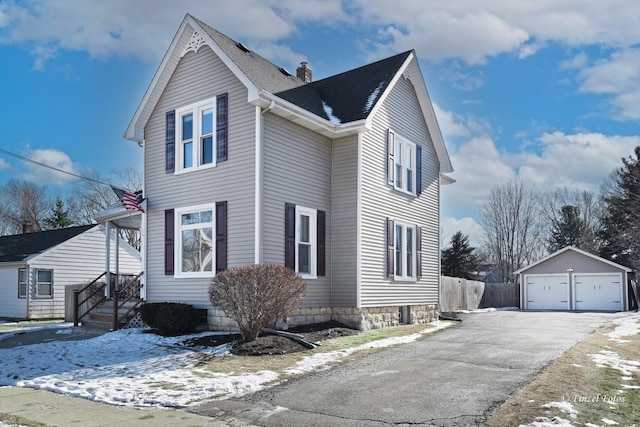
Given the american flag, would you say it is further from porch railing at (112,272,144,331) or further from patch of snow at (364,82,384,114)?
patch of snow at (364,82,384,114)

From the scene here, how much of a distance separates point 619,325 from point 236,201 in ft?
42.5

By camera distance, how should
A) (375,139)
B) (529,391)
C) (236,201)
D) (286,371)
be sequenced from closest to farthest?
(529,391) → (286,371) → (236,201) → (375,139)

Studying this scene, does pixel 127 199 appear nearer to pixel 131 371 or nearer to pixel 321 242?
pixel 321 242

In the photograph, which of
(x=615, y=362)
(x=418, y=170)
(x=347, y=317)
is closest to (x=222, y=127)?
(x=347, y=317)

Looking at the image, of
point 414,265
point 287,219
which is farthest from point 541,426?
point 414,265

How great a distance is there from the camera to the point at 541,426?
6125 millimetres

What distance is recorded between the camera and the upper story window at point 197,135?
46.6 feet

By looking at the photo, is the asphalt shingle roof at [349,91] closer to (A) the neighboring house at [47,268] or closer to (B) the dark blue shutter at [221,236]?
(B) the dark blue shutter at [221,236]

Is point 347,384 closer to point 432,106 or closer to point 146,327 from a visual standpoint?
point 146,327

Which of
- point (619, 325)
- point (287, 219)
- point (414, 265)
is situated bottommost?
point (619, 325)

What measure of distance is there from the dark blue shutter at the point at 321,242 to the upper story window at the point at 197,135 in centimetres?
310

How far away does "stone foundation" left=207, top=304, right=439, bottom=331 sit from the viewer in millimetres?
13664

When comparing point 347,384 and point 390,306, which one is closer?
point 347,384

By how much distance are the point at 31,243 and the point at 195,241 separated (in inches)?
627
